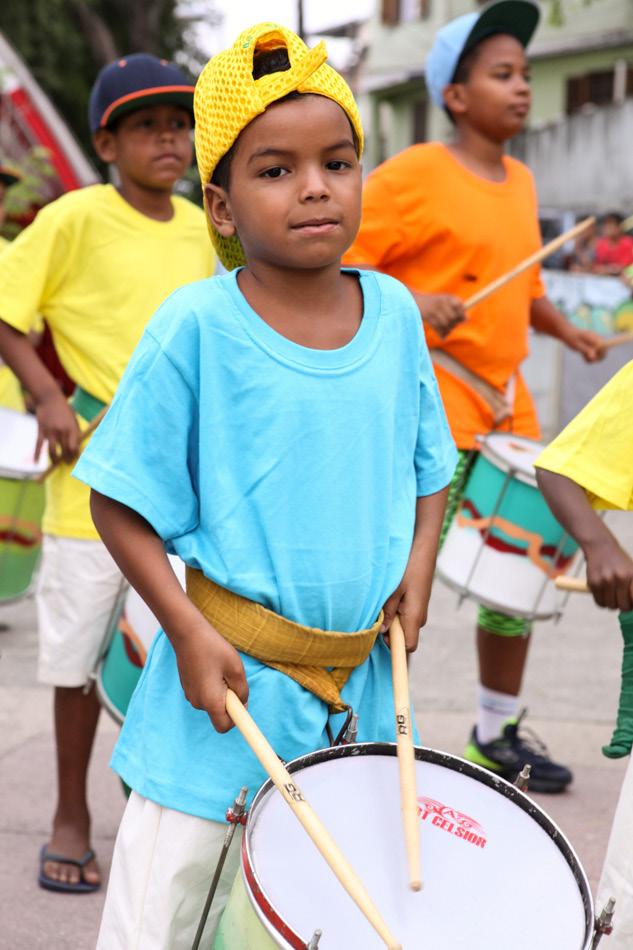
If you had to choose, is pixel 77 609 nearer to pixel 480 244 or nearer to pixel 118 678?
pixel 118 678

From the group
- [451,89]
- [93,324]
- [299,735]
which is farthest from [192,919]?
[451,89]

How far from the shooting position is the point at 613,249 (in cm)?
1497

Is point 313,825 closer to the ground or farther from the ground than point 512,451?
farther from the ground

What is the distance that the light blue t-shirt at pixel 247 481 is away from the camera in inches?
79.8

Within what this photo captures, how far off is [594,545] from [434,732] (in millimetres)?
2325

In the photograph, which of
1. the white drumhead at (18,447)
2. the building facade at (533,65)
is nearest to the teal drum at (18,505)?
the white drumhead at (18,447)

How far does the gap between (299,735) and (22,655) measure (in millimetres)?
3809

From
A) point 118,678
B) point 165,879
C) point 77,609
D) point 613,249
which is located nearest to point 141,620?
point 118,678

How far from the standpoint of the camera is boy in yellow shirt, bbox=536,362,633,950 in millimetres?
2416

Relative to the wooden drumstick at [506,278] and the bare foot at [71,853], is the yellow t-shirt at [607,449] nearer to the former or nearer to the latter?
the wooden drumstick at [506,278]

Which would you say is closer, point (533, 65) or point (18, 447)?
point (18, 447)

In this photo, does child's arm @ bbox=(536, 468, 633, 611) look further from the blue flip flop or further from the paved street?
the blue flip flop

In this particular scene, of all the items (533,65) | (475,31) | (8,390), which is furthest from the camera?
(533,65)

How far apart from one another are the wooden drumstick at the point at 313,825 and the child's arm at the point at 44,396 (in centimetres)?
165
